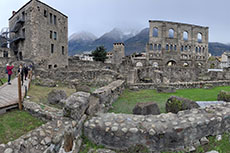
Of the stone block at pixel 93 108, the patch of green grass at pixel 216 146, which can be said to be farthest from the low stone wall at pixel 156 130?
the stone block at pixel 93 108

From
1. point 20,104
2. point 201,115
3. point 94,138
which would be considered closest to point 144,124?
point 94,138

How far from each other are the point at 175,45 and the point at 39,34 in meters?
39.1

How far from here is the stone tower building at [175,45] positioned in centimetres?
4284

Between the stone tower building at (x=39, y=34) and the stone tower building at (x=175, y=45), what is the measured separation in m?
26.4

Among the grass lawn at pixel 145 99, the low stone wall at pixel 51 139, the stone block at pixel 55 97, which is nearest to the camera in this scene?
the low stone wall at pixel 51 139

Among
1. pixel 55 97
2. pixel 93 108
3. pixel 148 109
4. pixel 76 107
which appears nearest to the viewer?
pixel 76 107

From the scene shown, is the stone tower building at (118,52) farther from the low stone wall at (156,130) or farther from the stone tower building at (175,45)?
the low stone wall at (156,130)

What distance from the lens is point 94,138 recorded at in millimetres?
4082

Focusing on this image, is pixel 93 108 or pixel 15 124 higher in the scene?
pixel 93 108

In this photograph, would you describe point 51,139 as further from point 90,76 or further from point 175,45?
point 175,45

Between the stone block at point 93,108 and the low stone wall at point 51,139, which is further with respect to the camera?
the stone block at point 93,108

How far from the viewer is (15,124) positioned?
4648 mm

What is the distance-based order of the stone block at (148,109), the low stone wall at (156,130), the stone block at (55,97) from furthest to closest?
1. the stone block at (55,97)
2. the stone block at (148,109)
3. the low stone wall at (156,130)

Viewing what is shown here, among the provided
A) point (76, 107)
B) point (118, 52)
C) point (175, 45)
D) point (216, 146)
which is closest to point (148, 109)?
point (216, 146)
